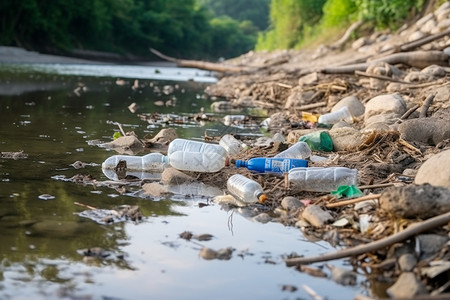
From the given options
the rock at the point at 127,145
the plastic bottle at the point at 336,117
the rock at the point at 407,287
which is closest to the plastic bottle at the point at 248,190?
the rock at the point at 407,287

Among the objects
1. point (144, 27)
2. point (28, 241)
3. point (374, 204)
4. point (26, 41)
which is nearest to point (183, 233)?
point (28, 241)

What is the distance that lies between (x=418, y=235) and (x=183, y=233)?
1297 mm

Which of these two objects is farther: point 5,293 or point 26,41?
point 26,41

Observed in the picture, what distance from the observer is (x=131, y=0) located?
75625 mm

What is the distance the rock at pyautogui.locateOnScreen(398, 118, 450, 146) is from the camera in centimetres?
623

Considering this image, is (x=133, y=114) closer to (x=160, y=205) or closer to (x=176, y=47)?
(x=160, y=205)

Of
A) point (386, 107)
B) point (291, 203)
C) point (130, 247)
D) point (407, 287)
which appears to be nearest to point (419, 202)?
point (407, 287)

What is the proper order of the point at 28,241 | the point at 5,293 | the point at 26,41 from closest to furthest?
the point at 5,293, the point at 28,241, the point at 26,41

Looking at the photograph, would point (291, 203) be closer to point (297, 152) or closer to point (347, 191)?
point (347, 191)

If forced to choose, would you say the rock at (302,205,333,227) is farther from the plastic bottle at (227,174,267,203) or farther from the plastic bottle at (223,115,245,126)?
the plastic bottle at (223,115,245,126)

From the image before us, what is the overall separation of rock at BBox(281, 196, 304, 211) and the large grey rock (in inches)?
30.1

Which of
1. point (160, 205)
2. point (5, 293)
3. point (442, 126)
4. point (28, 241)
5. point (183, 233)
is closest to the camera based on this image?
point (5, 293)

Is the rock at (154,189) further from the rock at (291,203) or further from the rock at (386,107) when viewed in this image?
the rock at (386,107)

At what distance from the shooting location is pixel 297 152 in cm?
583
